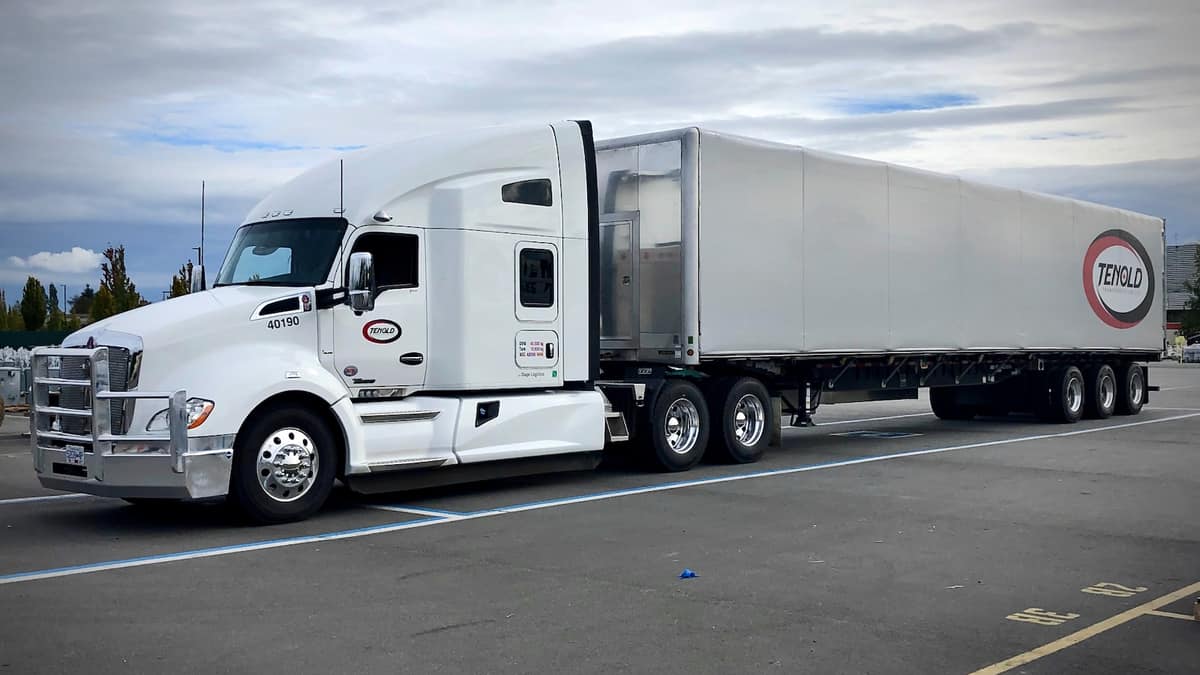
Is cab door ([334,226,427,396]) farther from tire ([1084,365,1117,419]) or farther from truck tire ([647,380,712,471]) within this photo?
tire ([1084,365,1117,419])

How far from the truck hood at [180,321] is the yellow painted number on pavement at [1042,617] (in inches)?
272

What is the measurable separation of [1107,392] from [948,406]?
3350 millimetres

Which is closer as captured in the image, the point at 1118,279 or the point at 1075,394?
the point at 1075,394

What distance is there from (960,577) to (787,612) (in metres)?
1.71

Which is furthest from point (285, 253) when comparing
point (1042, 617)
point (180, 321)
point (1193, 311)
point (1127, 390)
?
point (1193, 311)

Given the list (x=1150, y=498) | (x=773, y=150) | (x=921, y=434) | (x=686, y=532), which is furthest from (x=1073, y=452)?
(x=686, y=532)

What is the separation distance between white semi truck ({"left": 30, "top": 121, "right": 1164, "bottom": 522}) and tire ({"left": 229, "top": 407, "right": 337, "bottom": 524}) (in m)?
0.03

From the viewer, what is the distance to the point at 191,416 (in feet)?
34.2

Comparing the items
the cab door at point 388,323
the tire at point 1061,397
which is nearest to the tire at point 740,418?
the cab door at point 388,323

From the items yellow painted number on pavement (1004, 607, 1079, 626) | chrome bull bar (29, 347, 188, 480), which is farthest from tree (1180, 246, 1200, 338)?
chrome bull bar (29, 347, 188, 480)

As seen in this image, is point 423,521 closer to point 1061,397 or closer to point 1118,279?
point 1061,397

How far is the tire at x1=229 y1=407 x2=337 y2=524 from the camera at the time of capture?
10742mm

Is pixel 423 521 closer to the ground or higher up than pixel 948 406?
closer to the ground

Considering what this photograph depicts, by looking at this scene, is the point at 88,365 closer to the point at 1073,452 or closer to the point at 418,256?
the point at 418,256
